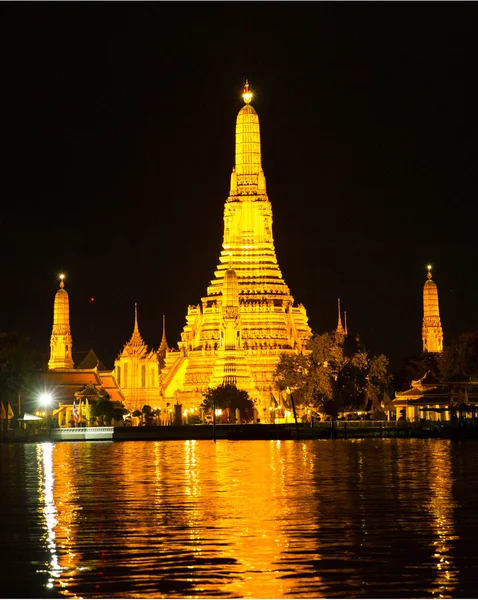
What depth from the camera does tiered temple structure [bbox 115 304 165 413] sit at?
126 metres

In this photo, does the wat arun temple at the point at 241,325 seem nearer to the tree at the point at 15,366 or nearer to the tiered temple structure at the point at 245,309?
the tiered temple structure at the point at 245,309

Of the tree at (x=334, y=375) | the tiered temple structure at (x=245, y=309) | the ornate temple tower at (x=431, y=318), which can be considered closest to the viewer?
the tree at (x=334, y=375)

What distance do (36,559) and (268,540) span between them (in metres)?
4.26

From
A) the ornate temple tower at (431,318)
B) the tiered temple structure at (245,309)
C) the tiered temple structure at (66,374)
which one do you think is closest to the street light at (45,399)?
the tiered temple structure at (66,374)

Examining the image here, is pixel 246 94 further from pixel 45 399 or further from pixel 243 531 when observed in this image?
pixel 243 531

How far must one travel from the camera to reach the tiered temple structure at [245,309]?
4203 inches

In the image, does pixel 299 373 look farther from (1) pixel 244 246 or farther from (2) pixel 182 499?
(2) pixel 182 499

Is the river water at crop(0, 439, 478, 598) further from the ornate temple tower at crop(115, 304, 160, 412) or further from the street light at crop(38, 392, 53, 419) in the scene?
the ornate temple tower at crop(115, 304, 160, 412)

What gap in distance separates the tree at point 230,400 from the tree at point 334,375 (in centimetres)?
595

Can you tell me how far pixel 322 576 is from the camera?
963 inches

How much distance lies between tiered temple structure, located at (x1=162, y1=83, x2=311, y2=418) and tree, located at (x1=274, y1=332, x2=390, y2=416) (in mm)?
9249

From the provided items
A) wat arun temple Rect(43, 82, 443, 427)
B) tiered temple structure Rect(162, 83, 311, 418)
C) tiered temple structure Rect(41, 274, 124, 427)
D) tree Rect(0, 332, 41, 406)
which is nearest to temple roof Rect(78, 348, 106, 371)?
tiered temple structure Rect(41, 274, 124, 427)

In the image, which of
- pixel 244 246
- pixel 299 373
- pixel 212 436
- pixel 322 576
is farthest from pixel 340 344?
pixel 322 576

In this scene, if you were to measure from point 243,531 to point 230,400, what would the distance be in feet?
235
